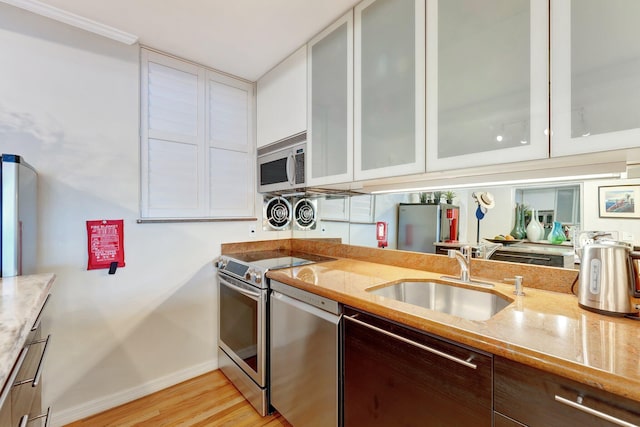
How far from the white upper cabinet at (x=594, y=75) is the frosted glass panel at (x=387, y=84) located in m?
0.54

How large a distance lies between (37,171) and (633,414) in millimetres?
2623

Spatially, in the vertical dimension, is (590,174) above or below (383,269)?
above

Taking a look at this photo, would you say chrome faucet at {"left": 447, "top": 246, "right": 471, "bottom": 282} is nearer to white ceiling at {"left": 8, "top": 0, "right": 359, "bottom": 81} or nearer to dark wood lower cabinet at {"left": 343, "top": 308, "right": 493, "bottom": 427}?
dark wood lower cabinet at {"left": 343, "top": 308, "right": 493, "bottom": 427}

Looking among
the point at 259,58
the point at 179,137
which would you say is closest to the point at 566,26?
the point at 259,58

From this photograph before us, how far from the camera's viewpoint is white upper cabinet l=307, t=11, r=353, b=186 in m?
1.64

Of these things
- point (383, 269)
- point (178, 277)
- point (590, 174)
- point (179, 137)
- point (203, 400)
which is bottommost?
point (203, 400)

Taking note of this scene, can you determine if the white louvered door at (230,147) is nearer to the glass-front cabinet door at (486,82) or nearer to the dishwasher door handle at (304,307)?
the dishwasher door handle at (304,307)

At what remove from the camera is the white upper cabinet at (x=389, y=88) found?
1317 millimetres

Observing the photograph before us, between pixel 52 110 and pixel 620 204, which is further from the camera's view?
pixel 52 110

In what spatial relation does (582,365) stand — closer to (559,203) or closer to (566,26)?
(559,203)

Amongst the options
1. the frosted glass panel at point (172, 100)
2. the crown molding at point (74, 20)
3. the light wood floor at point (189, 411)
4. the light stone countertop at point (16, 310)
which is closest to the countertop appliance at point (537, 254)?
the light wood floor at point (189, 411)

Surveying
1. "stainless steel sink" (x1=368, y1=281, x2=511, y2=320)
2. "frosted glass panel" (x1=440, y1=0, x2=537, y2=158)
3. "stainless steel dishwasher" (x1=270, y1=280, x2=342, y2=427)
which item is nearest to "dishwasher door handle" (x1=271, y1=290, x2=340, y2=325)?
"stainless steel dishwasher" (x1=270, y1=280, x2=342, y2=427)

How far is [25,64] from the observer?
5.17ft

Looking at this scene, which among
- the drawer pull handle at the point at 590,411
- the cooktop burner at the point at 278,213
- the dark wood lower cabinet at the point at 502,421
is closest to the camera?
the drawer pull handle at the point at 590,411
